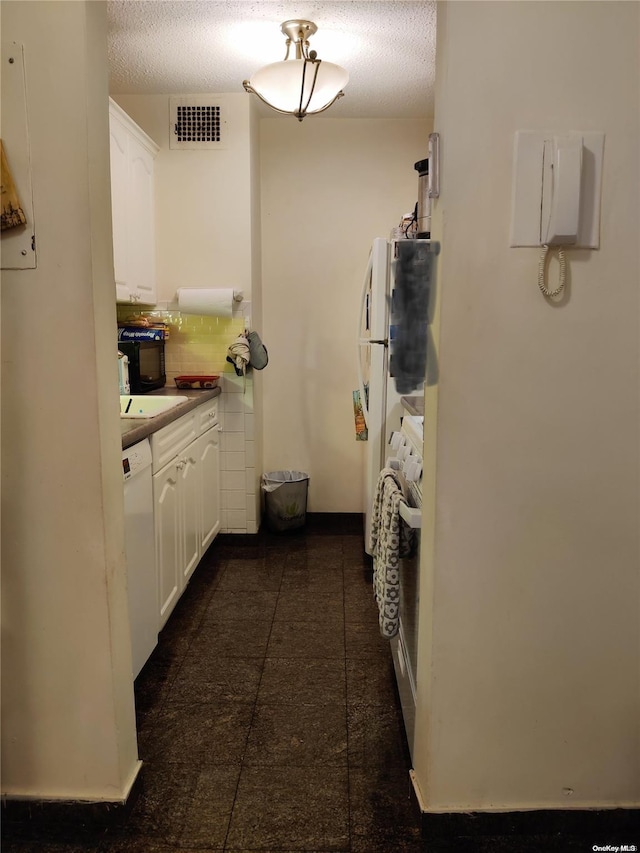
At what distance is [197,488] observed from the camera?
310 centimetres

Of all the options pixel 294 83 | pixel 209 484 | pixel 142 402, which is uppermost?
pixel 294 83

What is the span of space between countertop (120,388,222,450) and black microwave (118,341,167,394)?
0.06 metres

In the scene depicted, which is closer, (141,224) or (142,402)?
(142,402)

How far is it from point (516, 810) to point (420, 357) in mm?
1103

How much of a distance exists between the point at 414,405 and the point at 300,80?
1360 mm

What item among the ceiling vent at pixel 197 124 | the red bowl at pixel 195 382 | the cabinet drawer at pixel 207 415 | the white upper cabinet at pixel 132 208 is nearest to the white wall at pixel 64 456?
the white upper cabinet at pixel 132 208

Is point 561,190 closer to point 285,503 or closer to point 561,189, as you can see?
point 561,189

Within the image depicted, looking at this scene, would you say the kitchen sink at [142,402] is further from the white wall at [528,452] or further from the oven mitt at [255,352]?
the white wall at [528,452]

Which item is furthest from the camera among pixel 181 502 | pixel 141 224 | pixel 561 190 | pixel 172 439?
pixel 141 224

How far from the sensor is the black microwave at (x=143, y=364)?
3137 mm

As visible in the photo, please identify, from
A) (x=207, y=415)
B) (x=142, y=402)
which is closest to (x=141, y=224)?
(x=142, y=402)

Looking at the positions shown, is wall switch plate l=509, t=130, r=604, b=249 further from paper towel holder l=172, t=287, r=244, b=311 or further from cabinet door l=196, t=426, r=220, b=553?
paper towel holder l=172, t=287, r=244, b=311

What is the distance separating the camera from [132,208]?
10.2 feet

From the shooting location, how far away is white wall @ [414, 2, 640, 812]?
1.31 metres
